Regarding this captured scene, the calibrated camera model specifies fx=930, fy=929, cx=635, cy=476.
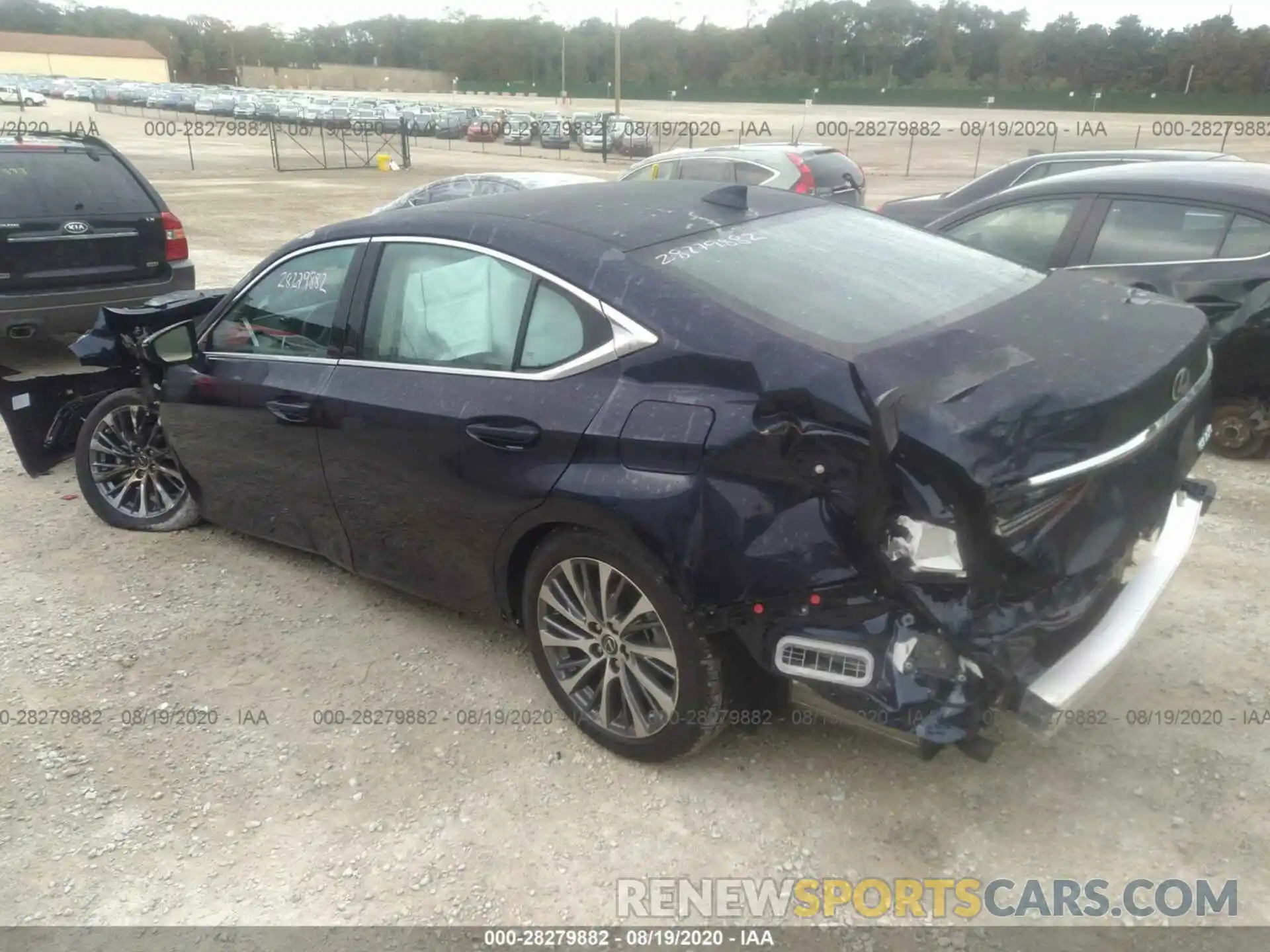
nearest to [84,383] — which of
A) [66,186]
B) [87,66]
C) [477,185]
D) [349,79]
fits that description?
[66,186]

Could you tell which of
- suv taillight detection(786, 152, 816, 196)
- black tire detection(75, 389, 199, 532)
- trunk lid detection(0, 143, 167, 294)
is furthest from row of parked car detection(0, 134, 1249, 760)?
suv taillight detection(786, 152, 816, 196)

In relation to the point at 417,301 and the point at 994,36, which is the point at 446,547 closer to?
the point at 417,301

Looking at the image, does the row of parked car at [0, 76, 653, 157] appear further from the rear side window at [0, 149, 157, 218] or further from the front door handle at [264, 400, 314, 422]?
the front door handle at [264, 400, 314, 422]

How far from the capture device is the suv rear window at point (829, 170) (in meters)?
12.1

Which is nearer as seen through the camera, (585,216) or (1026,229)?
(585,216)

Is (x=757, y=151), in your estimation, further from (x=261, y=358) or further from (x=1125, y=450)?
(x=1125, y=450)

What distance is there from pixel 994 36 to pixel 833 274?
334 ft

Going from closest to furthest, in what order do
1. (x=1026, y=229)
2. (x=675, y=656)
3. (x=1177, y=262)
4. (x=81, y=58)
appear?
(x=675, y=656)
(x=1177, y=262)
(x=1026, y=229)
(x=81, y=58)

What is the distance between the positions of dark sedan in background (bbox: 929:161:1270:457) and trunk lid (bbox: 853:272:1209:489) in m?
2.09

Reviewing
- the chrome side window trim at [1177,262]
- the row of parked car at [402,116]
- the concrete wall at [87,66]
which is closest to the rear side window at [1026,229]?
the chrome side window trim at [1177,262]

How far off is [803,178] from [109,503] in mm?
9391

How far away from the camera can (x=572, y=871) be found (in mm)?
2566

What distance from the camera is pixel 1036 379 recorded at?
2.38 meters

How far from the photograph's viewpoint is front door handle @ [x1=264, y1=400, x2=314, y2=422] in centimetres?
350
